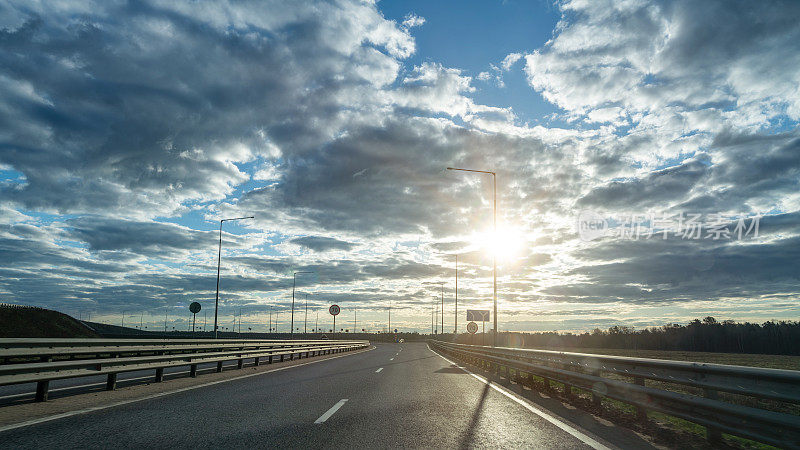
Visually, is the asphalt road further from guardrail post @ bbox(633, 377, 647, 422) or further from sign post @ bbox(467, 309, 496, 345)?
sign post @ bbox(467, 309, 496, 345)

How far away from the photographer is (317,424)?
732 centimetres

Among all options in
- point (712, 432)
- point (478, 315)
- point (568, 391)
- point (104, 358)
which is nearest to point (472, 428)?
point (712, 432)

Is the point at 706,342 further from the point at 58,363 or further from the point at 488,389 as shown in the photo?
the point at 58,363

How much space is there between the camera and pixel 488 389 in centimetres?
1280

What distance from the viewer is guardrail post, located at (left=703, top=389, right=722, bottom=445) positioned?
20.0 ft

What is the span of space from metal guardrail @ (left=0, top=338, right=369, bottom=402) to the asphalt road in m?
1.76

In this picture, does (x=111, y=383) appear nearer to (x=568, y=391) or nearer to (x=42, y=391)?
(x=42, y=391)

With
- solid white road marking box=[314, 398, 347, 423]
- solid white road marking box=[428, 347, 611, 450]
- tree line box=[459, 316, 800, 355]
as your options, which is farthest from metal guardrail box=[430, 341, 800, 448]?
tree line box=[459, 316, 800, 355]

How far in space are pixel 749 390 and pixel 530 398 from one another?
6.32 metres

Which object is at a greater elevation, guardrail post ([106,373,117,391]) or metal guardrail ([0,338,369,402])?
metal guardrail ([0,338,369,402])

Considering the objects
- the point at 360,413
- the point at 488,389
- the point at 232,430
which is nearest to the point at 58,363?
the point at 232,430

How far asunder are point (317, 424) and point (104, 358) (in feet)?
35.3

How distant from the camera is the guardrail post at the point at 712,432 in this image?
20.0 feet

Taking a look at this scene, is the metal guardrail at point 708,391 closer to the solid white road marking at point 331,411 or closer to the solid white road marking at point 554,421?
the solid white road marking at point 554,421
